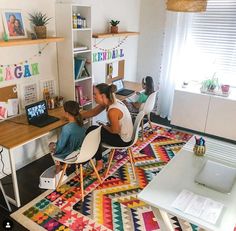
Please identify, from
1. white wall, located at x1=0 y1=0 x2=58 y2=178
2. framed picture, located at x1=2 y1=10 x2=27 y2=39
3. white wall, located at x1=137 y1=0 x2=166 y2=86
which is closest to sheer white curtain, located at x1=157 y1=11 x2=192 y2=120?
white wall, located at x1=137 y1=0 x2=166 y2=86

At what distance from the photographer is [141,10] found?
4.61m

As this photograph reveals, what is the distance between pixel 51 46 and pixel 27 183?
1.61 m

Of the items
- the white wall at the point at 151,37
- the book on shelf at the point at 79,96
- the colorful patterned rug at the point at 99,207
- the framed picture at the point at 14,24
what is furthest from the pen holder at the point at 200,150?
the white wall at the point at 151,37

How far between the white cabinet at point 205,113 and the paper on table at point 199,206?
2423mm

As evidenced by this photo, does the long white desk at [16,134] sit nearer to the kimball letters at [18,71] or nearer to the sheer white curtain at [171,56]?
the kimball letters at [18,71]

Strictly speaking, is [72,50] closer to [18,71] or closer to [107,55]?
[18,71]

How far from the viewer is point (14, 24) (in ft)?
8.39

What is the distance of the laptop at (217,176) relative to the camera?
5.87 feet

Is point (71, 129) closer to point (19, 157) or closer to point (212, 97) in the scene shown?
point (19, 157)

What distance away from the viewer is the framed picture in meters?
2.48

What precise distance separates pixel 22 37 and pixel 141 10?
2650mm

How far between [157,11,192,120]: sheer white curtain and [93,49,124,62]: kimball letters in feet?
2.60

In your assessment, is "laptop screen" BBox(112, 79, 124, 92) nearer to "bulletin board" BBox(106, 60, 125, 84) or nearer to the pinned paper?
"bulletin board" BBox(106, 60, 125, 84)

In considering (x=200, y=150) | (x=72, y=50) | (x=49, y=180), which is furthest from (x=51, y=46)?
(x=200, y=150)
